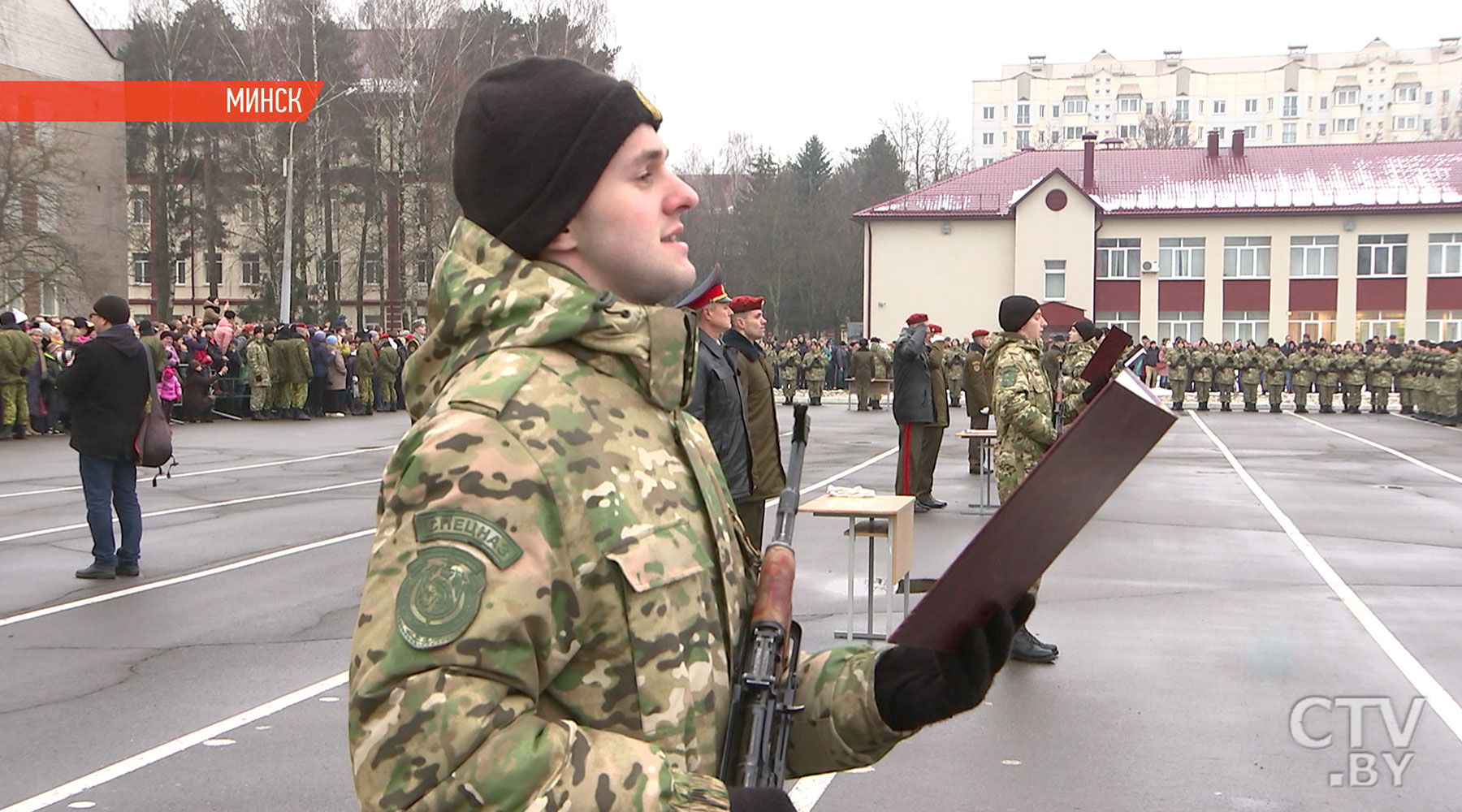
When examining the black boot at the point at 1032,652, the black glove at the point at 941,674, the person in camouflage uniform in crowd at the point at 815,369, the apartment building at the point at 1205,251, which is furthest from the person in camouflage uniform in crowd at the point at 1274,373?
the black glove at the point at 941,674

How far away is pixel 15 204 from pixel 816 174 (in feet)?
174

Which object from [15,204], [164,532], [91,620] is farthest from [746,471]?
[15,204]

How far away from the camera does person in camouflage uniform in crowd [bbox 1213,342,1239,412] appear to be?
38938 mm

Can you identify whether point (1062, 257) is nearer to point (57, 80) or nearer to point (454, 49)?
point (454, 49)

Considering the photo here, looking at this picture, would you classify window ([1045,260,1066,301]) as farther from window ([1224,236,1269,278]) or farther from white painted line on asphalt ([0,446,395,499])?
white painted line on asphalt ([0,446,395,499])

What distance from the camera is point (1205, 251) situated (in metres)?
54.6

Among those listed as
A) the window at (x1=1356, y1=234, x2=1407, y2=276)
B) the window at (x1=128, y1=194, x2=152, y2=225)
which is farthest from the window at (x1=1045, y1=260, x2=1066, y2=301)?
the window at (x1=128, y1=194, x2=152, y2=225)

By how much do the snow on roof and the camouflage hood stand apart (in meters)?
53.8

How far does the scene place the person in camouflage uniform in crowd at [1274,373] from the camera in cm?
3756

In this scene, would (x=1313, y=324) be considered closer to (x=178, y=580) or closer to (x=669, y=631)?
(x=178, y=580)

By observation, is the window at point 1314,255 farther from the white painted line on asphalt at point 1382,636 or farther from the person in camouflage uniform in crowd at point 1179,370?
the white painted line on asphalt at point 1382,636

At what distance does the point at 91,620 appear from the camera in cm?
855

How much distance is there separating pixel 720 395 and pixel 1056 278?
49448 mm

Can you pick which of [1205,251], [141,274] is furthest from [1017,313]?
[141,274]
